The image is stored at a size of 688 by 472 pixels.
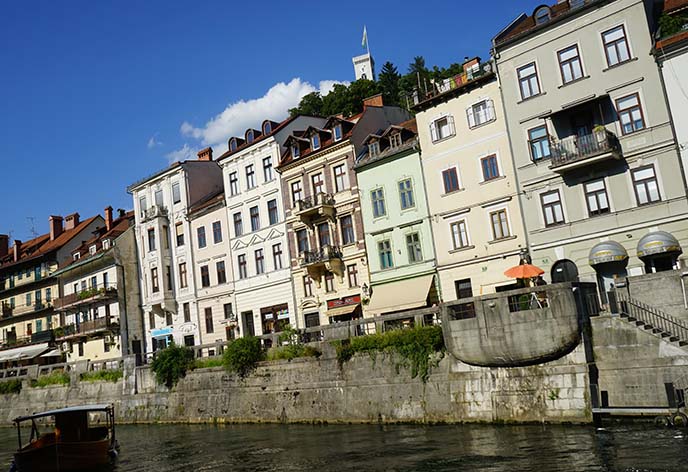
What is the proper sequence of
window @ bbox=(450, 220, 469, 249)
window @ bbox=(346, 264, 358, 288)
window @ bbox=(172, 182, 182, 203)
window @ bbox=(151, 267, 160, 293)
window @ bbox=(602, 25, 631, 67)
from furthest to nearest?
window @ bbox=(151, 267, 160, 293), window @ bbox=(172, 182, 182, 203), window @ bbox=(346, 264, 358, 288), window @ bbox=(450, 220, 469, 249), window @ bbox=(602, 25, 631, 67)

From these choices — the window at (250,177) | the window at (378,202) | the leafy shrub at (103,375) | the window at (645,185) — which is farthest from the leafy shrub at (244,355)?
the window at (645,185)

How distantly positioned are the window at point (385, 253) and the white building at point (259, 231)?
7749 millimetres

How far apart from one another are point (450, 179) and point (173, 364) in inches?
786

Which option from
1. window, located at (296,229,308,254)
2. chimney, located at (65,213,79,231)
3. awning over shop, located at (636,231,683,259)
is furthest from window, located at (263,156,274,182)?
chimney, located at (65,213,79,231)

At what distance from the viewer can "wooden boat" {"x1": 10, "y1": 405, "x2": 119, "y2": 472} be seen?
24234 mm

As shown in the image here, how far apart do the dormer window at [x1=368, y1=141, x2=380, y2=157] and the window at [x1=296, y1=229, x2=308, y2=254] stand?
7.29 m

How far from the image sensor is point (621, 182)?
31.4 metres

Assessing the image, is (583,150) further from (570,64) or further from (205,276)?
(205,276)

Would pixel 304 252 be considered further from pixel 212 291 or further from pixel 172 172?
pixel 172 172

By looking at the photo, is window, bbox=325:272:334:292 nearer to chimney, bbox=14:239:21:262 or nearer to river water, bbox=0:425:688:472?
river water, bbox=0:425:688:472

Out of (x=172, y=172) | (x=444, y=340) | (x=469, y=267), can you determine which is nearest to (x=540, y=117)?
(x=469, y=267)

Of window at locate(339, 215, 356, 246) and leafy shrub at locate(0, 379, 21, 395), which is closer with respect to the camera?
window at locate(339, 215, 356, 246)

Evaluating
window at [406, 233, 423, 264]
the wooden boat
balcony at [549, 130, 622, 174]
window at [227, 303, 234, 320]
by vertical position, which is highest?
balcony at [549, 130, 622, 174]

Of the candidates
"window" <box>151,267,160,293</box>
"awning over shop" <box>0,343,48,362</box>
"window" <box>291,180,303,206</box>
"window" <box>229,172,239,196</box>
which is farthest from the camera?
"awning over shop" <box>0,343,48,362</box>
